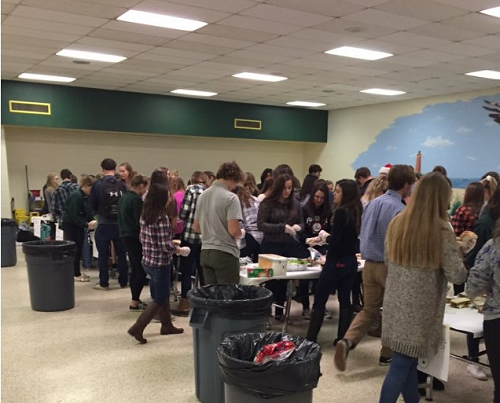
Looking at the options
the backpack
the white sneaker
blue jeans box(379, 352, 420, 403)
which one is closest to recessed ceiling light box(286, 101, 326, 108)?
the backpack

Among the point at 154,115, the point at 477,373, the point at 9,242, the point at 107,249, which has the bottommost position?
the point at 477,373

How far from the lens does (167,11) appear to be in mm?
5145

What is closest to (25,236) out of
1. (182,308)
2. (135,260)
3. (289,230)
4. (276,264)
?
(135,260)

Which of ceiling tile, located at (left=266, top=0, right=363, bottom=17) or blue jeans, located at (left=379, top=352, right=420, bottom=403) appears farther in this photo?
ceiling tile, located at (left=266, top=0, right=363, bottom=17)

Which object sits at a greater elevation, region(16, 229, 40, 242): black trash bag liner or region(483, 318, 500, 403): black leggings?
region(483, 318, 500, 403): black leggings

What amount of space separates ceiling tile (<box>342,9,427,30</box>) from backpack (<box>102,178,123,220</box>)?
→ 3.28 metres

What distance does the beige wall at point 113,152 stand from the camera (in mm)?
10641

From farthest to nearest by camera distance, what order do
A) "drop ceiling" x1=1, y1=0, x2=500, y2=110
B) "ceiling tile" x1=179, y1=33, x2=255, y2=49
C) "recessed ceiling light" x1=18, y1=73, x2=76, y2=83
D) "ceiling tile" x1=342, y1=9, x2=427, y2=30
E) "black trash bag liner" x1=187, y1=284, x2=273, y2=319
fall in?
"recessed ceiling light" x1=18, y1=73, x2=76, y2=83 → "ceiling tile" x1=179, y1=33, x2=255, y2=49 → "ceiling tile" x1=342, y1=9, x2=427, y2=30 → "drop ceiling" x1=1, y1=0, x2=500, y2=110 → "black trash bag liner" x1=187, y1=284, x2=273, y2=319

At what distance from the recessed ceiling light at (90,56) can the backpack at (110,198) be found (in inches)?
85.9

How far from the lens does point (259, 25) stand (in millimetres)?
5570

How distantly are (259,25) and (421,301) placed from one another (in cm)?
396

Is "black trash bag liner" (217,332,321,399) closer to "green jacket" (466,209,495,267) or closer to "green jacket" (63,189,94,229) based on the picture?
"green jacket" (466,209,495,267)

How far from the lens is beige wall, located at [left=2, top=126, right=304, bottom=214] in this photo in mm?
10641

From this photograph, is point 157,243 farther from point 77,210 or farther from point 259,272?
point 77,210
